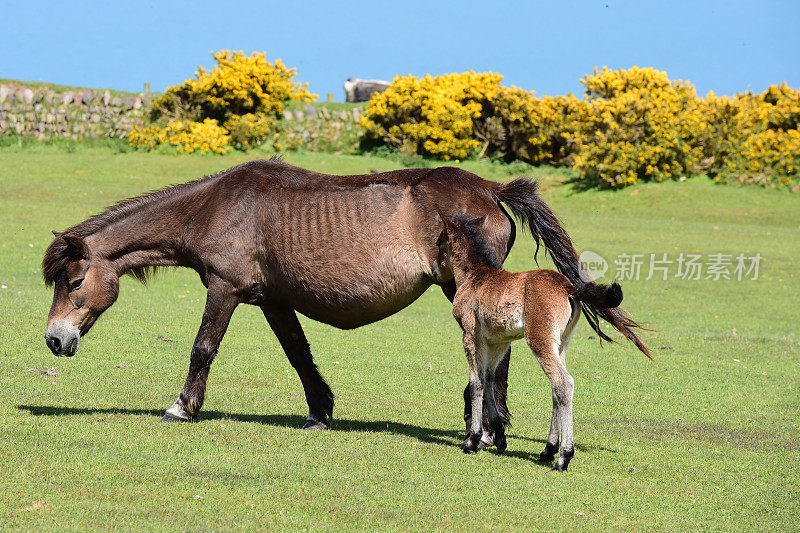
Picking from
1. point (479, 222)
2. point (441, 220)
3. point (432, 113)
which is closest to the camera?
point (479, 222)

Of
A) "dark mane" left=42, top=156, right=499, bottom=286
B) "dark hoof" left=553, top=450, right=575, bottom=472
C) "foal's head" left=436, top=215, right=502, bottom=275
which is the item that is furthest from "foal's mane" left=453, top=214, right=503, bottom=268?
"dark hoof" left=553, top=450, right=575, bottom=472

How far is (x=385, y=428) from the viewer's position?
923 centimetres

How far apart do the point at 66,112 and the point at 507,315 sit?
3811 cm

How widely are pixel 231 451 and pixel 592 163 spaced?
104ft

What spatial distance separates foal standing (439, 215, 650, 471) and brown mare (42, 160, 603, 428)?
0.26 m

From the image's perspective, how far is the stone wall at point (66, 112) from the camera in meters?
40.9

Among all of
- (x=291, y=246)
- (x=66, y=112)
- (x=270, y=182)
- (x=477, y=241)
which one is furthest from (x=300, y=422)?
(x=66, y=112)

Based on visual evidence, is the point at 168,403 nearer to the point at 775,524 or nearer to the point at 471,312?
the point at 471,312

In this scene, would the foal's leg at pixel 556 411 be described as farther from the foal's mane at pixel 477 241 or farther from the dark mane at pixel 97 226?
the dark mane at pixel 97 226

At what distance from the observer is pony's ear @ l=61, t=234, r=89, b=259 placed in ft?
29.3

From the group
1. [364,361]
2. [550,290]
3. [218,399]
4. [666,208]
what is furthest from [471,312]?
[666,208]

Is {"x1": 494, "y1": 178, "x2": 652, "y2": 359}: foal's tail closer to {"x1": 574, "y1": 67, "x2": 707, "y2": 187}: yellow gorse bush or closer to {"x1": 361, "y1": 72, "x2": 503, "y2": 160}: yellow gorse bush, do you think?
{"x1": 574, "y1": 67, "x2": 707, "y2": 187}: yellow gorse bush

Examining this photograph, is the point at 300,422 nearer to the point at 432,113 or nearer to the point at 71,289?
the point at 71,289

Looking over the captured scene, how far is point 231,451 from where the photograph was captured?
7.70m
